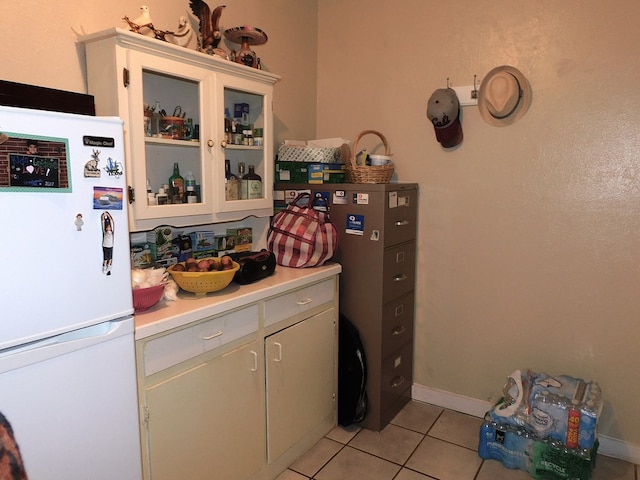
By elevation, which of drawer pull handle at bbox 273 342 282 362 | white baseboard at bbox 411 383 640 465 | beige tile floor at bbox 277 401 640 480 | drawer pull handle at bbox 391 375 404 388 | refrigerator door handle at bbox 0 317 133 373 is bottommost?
beige tile floor at bbox 277 401 640 480

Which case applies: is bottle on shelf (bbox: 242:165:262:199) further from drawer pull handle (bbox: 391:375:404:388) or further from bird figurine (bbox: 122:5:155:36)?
drawer pull handle (bbox: 391:375:404:388)

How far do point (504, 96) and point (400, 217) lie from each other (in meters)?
0.83

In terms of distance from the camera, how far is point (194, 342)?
1713mm

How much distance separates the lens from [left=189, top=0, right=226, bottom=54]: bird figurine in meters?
2.13

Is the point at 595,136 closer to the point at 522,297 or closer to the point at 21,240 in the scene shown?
the point at 522,297

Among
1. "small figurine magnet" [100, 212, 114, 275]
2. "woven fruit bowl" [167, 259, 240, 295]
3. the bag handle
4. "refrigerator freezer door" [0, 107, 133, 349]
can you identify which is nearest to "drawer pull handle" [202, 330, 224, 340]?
"woven fruit bowl" [167, 259, 240, 295]

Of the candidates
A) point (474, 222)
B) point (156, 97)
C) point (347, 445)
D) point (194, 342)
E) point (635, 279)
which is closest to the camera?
point (194, 342)

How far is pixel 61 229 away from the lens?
1224mm

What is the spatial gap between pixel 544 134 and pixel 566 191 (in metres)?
0.31

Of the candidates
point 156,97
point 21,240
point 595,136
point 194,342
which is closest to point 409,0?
point 595,136

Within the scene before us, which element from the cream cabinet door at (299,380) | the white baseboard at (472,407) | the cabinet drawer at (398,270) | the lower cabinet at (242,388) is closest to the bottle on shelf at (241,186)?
the lower cabinet at (242,388)

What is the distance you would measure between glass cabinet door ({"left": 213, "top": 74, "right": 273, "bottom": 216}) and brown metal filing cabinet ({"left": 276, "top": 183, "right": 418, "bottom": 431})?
33 cm

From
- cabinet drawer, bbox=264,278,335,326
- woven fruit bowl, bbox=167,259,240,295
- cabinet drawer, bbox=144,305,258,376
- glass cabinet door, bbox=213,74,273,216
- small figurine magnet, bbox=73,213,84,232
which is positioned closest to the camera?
small figurine magnet, bbox=73,213,84,232

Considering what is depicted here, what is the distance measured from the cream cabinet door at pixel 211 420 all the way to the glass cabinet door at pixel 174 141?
658mm
